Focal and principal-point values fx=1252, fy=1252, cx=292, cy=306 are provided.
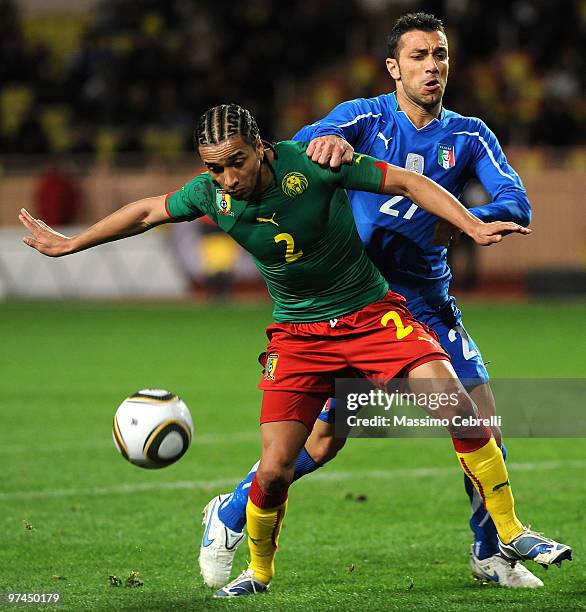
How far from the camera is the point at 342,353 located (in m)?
4.92

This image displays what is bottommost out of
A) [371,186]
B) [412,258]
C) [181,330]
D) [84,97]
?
[181,330]

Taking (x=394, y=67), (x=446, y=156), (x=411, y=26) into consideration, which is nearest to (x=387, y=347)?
(x=446, y=156)

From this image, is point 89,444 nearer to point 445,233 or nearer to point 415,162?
point 415,162

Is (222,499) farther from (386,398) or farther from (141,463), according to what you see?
(386,398)

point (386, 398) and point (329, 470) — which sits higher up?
point (386, 398)

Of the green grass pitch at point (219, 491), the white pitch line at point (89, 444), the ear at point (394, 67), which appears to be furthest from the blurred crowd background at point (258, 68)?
the ear at point (394, 67)

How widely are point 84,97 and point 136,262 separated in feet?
16.7

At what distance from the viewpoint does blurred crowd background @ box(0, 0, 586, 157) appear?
2364cm

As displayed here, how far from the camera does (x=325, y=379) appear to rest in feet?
16.3

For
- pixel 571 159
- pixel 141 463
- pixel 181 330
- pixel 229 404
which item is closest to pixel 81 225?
pixel 181 330

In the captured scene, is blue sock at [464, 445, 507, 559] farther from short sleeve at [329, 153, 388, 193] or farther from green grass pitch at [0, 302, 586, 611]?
short sleeve at [329, 153, 388, 193]

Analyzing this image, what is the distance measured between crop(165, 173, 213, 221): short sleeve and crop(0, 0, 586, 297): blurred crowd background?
57.2 feet

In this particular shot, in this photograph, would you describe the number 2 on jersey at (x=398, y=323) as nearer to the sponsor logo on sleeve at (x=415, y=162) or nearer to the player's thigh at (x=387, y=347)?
the player's thigh at (x=387, y=347)

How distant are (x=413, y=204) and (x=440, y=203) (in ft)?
2.10
